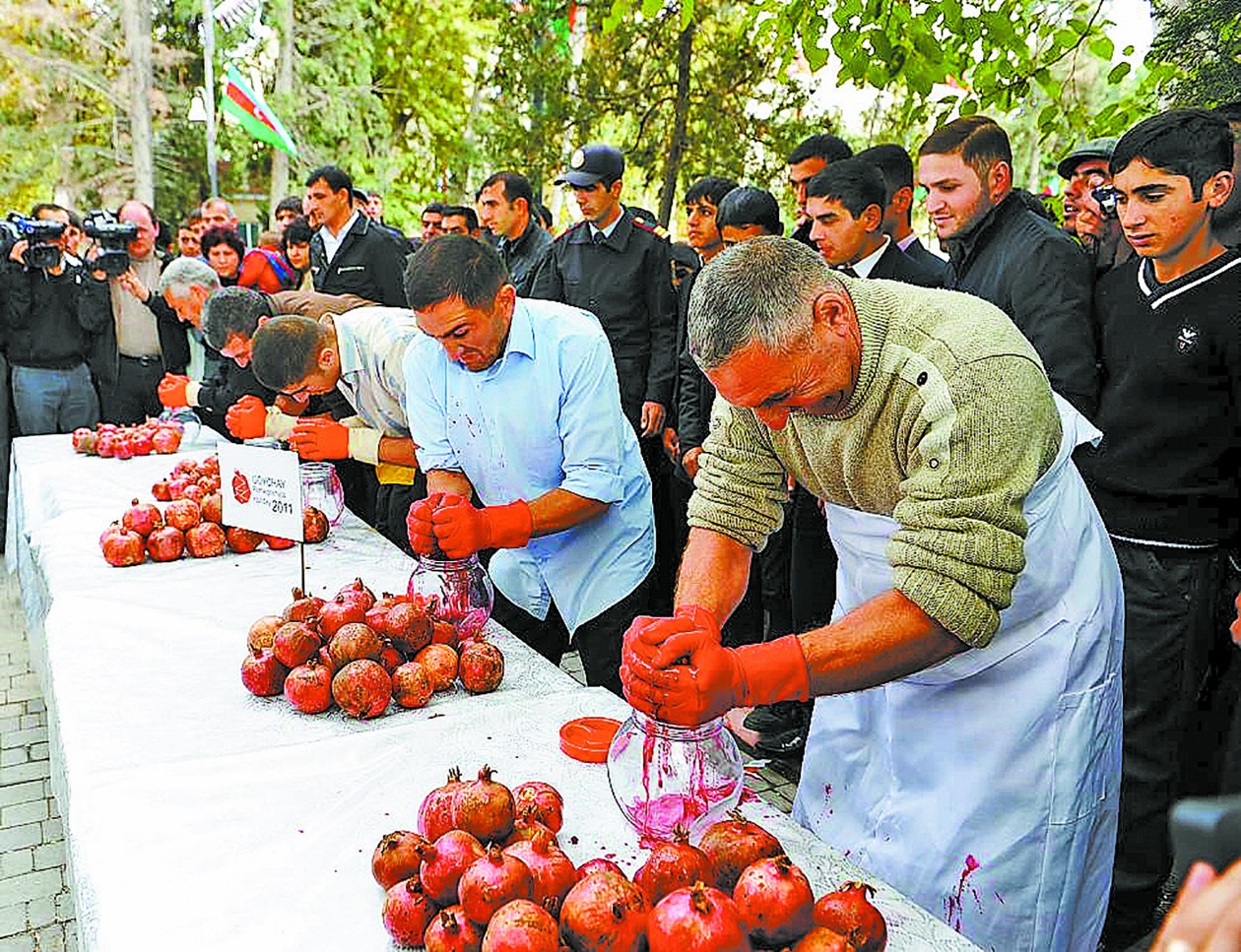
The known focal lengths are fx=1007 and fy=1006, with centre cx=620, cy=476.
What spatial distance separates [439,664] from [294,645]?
0.28 metres

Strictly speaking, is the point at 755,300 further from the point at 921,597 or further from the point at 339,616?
the point at 339,616

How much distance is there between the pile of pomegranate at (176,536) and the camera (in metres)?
2.80

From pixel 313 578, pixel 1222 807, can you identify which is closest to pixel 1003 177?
pixel 313 578

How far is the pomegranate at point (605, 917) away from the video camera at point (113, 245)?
588 cm

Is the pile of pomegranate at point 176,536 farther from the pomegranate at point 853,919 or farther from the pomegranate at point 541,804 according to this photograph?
the pomegranate at point 853,919

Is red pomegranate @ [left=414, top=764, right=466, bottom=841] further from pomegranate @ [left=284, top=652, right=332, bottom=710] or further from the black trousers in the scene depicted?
the black trousers

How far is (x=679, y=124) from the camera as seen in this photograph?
26.1 ft

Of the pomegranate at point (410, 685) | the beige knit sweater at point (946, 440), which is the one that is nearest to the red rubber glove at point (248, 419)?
the pomegranate at point (410, 685)

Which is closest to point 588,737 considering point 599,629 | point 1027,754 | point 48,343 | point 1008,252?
point 1027,754

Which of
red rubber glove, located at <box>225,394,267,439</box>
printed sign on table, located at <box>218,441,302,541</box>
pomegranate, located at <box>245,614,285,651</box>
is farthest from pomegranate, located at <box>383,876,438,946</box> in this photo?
red rubber glove, located at <box>225,394,267,439</box>

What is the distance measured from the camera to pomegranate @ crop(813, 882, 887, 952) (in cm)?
114

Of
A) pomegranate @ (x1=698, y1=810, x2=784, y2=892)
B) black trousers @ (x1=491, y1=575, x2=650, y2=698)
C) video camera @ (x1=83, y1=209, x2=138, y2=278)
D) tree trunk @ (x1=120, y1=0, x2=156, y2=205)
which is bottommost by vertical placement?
black trousers @ (x1=491, y1=575, x2=650, y2=698)

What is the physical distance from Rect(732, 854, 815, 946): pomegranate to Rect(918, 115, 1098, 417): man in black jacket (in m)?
1.88

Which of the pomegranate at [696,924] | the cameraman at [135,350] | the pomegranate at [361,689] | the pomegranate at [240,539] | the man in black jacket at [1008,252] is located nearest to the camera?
the pomegranate at [696,924]
